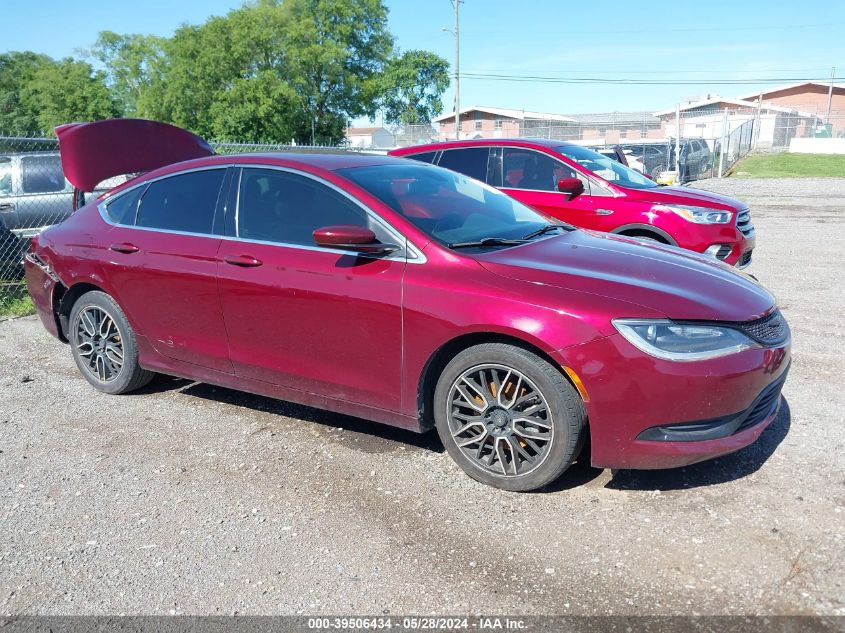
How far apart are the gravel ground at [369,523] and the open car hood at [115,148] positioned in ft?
6.78

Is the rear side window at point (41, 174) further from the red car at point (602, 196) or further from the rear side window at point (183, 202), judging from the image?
the rear side window at point (183, 202)

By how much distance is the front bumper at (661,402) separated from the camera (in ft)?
10.5

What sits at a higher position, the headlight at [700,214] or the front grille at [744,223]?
the headlight at [700,214]

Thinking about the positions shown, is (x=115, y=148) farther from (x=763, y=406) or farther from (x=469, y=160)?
(x=763, y=406)

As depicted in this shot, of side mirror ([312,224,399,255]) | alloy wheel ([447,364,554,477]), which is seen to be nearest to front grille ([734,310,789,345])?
alloy wheel ([447,364,554,477])

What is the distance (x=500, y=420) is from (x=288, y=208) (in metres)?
1.80

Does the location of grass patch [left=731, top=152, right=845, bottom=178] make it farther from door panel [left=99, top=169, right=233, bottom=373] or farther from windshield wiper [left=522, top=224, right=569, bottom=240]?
door panel [left=99, top=169, right=233, bottom=373]

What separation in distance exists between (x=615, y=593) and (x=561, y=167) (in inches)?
235

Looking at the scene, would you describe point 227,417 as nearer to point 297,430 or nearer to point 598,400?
point 297,430

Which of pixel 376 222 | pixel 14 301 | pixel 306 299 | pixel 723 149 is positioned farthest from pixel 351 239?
pixel 723 149

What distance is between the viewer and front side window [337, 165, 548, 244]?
4.02 metres

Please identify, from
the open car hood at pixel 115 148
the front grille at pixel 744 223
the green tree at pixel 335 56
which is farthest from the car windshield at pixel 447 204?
the green tree at pixel 335 56

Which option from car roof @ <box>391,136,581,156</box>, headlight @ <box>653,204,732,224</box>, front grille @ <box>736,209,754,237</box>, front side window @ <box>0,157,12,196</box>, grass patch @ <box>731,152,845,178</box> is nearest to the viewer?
headlight @ <box>653,204,732,224</box>

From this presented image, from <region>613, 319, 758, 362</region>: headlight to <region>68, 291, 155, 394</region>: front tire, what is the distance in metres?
3.41
